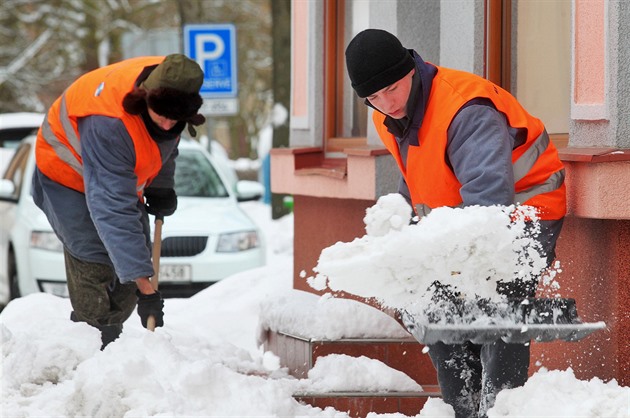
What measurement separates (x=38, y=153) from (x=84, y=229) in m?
0.43

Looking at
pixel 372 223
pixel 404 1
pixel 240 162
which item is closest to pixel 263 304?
pixel 404 1

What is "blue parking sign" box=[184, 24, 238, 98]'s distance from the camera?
13.7 meters

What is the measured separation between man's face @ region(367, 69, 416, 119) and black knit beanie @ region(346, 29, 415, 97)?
0.03 metres

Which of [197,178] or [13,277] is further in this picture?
[197,178]

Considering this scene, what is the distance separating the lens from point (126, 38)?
2170 centimetres

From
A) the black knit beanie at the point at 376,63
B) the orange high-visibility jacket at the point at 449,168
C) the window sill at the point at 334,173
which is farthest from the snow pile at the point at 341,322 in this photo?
the black knit beanie at the point at 376,63

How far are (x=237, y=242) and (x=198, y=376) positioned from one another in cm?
504

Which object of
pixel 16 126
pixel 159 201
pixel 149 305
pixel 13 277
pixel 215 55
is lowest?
pixel 13 277

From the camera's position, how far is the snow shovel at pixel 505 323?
10.8ft

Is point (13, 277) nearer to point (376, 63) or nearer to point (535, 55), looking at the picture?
point (535, 55)

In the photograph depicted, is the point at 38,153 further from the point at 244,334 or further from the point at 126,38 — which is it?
the point at 126,38

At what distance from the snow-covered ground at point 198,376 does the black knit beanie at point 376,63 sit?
503 mm

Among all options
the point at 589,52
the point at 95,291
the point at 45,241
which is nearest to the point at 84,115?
the point at 95,291

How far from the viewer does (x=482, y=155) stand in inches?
146
